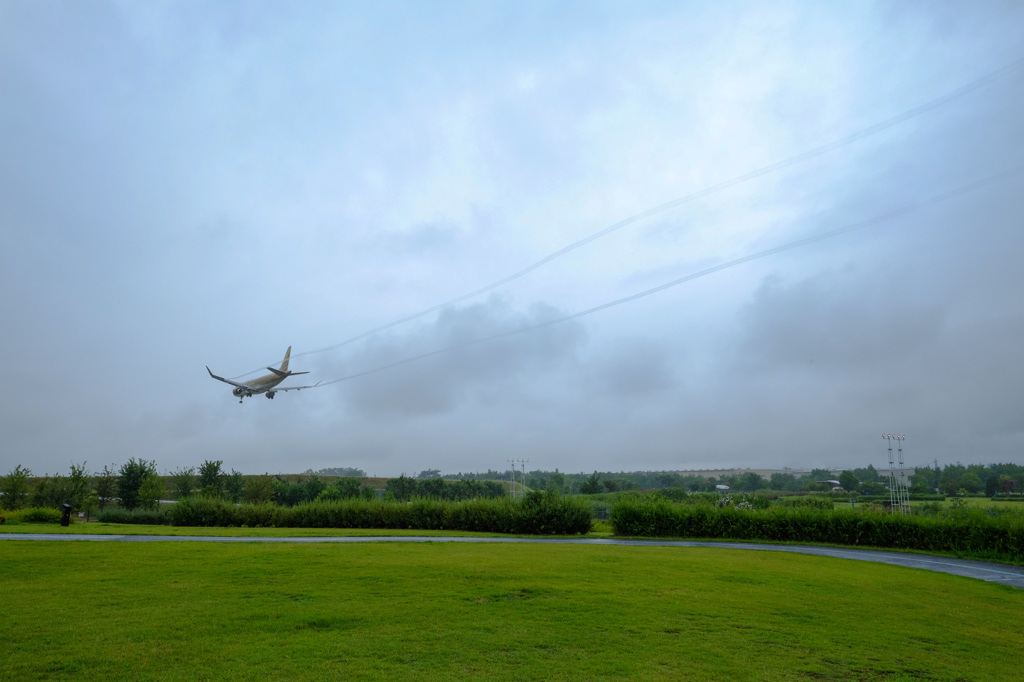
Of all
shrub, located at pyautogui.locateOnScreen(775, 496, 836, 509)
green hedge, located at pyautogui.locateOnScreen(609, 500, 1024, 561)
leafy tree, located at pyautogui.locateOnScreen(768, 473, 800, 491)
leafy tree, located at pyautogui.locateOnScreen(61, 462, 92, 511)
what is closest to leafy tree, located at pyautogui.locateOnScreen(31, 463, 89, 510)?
leafy tree, located at pyautogui.locateOnScreen(61, 462, 92, 511)

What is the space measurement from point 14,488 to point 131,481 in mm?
7416

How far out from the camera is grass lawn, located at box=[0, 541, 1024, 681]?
8156 mm

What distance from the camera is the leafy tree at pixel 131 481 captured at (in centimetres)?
4778

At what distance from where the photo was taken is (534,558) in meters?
17.2

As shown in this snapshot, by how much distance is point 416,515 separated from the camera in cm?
3275

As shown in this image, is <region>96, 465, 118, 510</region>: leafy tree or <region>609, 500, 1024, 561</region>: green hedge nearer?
<region>609, 500, 1024, 561</region>: green hedge

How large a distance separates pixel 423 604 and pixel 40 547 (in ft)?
42.0

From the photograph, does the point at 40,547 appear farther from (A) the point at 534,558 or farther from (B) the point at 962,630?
(B) the point at 962,630

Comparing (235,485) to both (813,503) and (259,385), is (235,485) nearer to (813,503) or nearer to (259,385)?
(259,385)

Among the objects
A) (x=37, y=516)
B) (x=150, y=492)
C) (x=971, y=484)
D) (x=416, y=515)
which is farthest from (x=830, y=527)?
(x=971, y=484)

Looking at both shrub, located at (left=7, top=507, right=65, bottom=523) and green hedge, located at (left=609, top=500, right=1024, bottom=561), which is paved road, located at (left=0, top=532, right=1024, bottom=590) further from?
shrub, located at (left=7, top=507, right=65, bottom=523)

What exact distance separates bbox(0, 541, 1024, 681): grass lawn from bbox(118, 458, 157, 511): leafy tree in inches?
1418

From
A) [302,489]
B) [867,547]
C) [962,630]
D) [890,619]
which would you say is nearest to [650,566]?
→ [890,619]

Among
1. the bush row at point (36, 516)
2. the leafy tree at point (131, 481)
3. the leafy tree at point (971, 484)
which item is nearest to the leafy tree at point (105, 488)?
the leafy tree at point (131, 481)
